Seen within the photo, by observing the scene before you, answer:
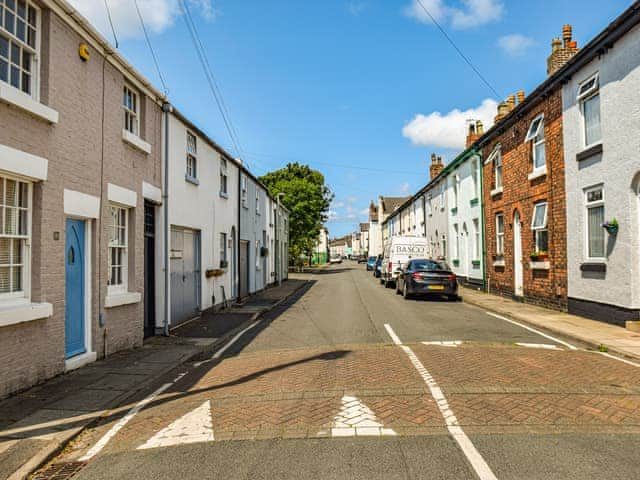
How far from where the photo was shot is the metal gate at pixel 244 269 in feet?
65.9

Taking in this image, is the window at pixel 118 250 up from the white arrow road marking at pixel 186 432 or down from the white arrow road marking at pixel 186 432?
up

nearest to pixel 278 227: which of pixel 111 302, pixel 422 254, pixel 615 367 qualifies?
pixel 422 254

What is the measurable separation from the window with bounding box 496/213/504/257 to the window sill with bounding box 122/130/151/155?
1433 cm

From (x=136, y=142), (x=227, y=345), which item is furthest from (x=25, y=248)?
(x=227, y=345)

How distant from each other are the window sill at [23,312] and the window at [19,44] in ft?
9.45

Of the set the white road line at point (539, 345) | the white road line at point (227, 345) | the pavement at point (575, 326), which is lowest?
the white road line at point (227, 345)

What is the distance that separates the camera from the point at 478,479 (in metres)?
3.73

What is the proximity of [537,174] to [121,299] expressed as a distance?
12.9 metres

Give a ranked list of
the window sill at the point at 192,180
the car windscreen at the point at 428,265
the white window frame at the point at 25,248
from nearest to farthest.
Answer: the white window frame at the point at 25,248
the window sill at the point at 192,180
the car windscreen at the point at 428,265

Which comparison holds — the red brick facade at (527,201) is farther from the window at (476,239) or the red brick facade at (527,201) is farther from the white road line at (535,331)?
the white road line at (535,331)

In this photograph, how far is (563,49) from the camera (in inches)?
640

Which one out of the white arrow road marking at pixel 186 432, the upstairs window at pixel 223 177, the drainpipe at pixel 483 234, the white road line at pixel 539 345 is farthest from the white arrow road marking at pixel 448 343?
the drainpipe at pixel 483 234

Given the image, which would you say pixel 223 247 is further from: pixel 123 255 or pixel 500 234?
pixel 500 234

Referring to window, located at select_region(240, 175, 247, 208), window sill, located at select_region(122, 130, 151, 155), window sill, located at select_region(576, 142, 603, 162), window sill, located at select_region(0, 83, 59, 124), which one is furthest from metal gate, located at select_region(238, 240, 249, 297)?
window sill, located at select_region(0, 83, 59, 124)
